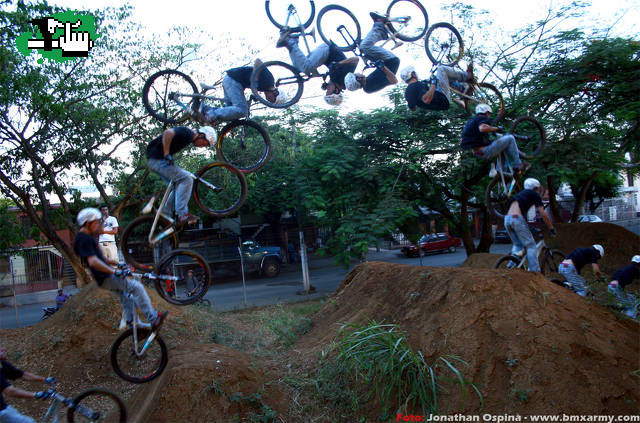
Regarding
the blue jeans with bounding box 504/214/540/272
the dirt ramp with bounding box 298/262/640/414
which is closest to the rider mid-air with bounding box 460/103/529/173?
the blue jeans with bounding box 504/214/540/272

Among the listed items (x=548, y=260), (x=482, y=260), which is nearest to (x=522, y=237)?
(x=548, y=260)

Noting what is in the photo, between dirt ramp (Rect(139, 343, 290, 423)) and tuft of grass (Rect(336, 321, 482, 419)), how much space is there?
1.60 metres

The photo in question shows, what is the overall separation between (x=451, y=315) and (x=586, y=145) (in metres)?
7.20

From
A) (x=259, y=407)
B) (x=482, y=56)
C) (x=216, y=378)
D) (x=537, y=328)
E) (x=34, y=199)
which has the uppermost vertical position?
(x=482, y=56)

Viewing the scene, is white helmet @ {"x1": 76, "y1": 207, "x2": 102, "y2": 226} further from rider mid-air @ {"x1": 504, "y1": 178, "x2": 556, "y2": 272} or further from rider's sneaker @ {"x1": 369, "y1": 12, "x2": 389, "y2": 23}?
rider mid-air @ {"x1": 504, "y1": 178, "x2": 556, "y2": 272}

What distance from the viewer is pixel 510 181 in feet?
25.4

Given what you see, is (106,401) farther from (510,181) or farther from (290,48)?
(510,181)

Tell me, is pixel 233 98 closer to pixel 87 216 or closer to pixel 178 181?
pixel 178 181

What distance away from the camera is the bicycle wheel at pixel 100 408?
5.75 m

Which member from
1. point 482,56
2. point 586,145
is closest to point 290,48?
point 586,145

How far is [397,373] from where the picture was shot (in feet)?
20.0

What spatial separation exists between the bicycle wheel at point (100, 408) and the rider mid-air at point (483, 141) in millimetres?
6770

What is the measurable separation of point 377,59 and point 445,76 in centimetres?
135

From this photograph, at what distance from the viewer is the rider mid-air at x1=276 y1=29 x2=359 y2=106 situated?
19.1 ft
